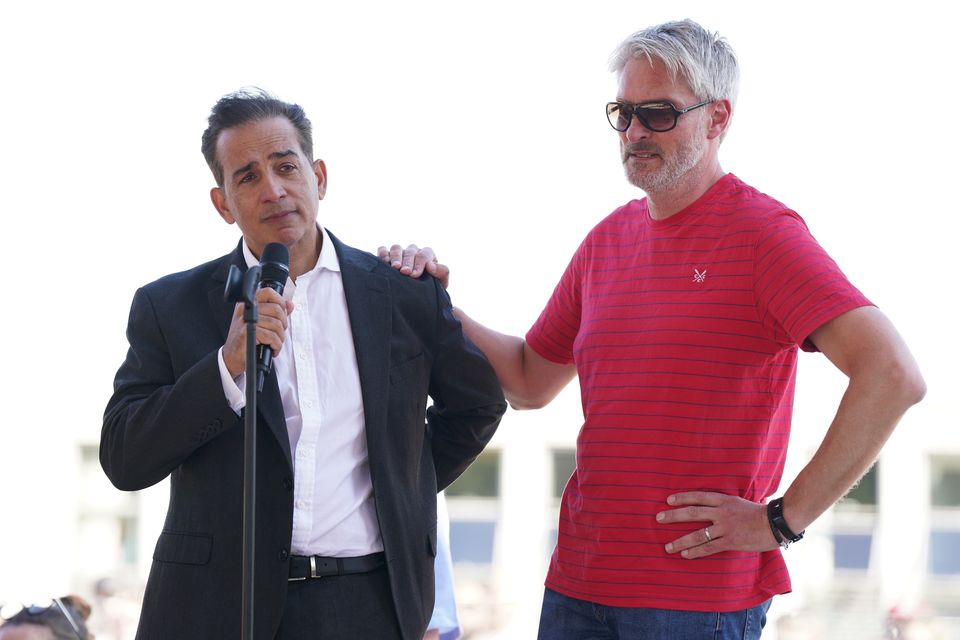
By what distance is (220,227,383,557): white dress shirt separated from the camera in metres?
2.45

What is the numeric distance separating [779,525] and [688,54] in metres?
1.01

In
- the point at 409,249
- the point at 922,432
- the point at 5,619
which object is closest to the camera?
the point at 409,249

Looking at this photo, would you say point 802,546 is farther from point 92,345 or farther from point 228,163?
point 228,163

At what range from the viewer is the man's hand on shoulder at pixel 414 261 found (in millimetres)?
2883

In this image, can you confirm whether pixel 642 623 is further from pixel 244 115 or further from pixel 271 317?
pixel 244 115

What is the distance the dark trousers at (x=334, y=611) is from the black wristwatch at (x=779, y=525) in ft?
2.59

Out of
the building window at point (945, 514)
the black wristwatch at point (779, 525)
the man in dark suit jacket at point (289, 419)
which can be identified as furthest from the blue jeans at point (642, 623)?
the building window at point (945, 514)

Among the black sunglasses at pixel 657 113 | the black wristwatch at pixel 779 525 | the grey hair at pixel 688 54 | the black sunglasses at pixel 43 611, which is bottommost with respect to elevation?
the black sunglasses at pixel 43 611

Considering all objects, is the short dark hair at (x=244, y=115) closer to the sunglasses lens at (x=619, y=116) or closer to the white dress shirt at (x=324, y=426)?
the white dress shirt at (x=324, y=426)

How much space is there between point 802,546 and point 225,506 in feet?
→ 51.6

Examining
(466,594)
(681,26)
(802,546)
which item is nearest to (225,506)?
(681,26)

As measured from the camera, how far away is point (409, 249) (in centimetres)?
298

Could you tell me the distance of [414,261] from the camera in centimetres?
293

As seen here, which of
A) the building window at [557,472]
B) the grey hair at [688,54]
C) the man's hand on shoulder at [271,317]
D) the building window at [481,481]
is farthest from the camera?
the building window at [481,481]
